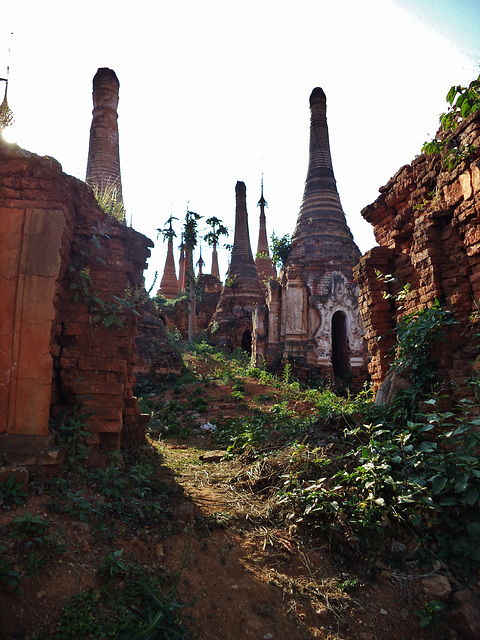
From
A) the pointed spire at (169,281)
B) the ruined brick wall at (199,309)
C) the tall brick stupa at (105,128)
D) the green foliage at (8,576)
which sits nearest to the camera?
the green foliage at (8,576)

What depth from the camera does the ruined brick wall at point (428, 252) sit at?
443cm

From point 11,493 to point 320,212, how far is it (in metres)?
16.0

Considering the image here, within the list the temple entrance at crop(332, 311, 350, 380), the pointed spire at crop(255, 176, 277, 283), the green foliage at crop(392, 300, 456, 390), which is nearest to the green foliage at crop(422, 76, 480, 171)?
the green foliage at crop(392, 300, 456, 390)

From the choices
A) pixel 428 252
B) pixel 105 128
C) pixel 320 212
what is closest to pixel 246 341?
pixel 320 212

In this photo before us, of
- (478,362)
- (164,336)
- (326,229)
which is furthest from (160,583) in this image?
(326,229)

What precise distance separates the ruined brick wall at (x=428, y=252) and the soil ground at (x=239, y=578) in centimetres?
223

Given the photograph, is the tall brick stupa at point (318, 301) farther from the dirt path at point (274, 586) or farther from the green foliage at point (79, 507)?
the green foliage at point (79, 507)

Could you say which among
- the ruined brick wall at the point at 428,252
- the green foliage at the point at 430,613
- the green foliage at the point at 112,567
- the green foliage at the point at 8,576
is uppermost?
the ruined brick wall at the point at 428,252

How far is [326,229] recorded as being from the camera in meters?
16.8

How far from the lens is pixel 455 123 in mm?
4594

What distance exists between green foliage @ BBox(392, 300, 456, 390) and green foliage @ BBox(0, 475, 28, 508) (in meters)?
4.01

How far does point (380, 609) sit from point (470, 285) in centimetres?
331

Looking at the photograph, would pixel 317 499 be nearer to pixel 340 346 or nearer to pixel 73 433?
pixel 73 433

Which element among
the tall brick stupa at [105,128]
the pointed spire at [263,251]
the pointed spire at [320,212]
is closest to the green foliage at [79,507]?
the tall brick stupa at [105,128]
